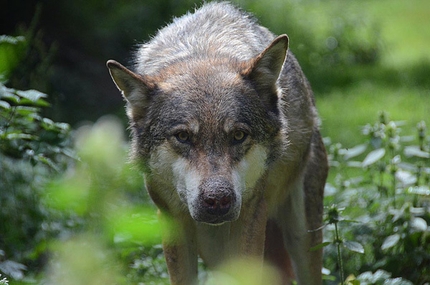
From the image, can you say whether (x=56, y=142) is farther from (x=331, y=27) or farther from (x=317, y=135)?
(x=331, y=27)

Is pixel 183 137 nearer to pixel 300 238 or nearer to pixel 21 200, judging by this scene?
pixel 300 238

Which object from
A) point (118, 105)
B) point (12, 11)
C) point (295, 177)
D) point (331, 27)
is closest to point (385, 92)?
point (331, 27)

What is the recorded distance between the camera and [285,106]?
5012mm

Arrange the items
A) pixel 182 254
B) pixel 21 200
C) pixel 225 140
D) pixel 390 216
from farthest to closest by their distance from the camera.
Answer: pixel 21 200, pixel 390 216, pixel 182 254, pixel 225 140

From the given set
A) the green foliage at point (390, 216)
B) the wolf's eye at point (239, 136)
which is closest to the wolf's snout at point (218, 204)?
the wolf's eye at point (239, 136)

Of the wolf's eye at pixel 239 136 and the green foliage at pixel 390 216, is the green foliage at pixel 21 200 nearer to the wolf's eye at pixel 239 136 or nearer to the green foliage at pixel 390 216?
the wolf's eye at pixel 239 136

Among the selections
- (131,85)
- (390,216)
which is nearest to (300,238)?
(390,216)

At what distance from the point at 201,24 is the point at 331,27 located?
30.5ft

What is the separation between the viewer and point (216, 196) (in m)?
3.89

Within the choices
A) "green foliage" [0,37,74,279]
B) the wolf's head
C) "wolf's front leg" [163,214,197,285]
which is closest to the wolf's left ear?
the wolf's head

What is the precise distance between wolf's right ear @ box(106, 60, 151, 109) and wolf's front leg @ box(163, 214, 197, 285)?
0.85 meters

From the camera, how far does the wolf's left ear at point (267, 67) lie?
4.41 meters

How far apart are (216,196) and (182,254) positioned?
110 centimetres

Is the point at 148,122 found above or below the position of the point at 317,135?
above
